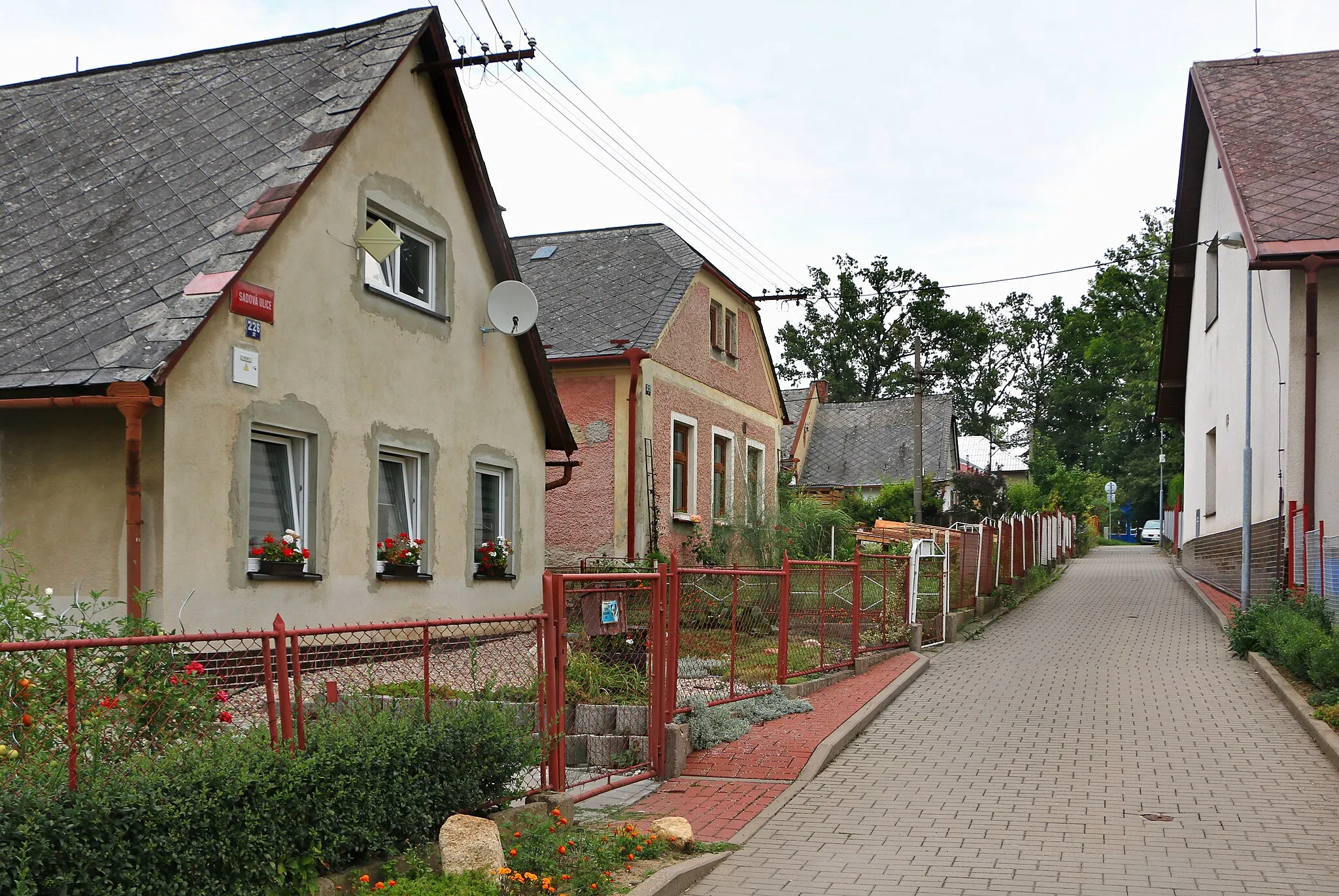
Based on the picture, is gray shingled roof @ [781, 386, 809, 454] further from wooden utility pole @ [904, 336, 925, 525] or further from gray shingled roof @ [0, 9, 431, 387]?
gray shingled roof @ [0, 9, 431, 387]

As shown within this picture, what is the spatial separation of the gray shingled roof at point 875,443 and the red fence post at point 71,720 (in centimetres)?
4607

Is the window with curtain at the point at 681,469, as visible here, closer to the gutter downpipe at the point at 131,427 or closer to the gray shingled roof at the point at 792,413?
the gutter downpipe at the point at 131,427

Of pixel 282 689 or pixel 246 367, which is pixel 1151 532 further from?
pixel 282 689

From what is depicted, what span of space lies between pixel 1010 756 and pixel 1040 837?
250 cm

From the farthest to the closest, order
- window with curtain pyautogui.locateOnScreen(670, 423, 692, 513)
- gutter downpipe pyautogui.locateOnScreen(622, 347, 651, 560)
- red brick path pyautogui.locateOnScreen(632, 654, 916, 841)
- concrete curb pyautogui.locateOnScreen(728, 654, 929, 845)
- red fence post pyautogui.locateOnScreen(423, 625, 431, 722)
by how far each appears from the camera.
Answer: window with curtain pyautogui.locateOnScreen(670, 423, 692, 513), gutter downpipe pyautogui.locateOnScreen(622, 347, 651, 560), red brick path pyautogui.locateOnScreen(632, 654, 916, 841), concrete curb pyautogui.locateOnScreen(728, 654, 929, 845), red fence post pyautogui.locateOnScreen(423, 625, 431, 722)

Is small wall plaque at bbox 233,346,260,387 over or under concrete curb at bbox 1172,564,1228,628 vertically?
over

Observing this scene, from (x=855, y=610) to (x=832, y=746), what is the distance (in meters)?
4.36

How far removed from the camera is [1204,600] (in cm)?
2148

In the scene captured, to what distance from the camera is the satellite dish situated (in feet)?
47.4

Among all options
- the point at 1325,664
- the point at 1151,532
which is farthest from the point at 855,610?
the point at 1151,532

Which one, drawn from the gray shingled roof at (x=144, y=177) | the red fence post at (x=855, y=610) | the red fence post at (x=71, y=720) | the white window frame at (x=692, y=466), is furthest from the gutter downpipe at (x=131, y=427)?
the white window frame at (x=692, y=466)

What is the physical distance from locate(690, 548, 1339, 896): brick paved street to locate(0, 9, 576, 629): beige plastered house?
5002 millimetres

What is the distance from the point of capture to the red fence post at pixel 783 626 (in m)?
11.9

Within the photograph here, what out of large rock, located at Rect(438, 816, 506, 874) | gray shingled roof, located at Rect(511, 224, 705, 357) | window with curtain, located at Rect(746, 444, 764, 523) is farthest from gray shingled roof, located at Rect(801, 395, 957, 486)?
large rock, located at Rect(438, 816, 506, 874)
